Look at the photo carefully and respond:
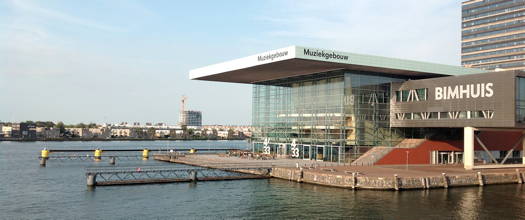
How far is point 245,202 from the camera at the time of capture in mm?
50594

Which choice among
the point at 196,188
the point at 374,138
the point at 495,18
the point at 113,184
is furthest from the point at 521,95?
the point at 495,18

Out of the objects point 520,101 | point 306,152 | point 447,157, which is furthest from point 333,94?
point 520,101

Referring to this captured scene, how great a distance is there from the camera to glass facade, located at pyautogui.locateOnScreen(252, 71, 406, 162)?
8119 centimetres

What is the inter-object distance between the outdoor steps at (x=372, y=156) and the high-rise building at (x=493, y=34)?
113923 mm

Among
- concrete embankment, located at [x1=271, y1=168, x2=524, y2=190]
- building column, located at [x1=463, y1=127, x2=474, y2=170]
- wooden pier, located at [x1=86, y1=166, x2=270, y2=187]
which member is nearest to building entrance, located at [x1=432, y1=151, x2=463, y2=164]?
building column, located at [x1=463, y1=127, x2=474, y2=170]

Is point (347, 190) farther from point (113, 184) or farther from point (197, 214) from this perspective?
point (113, 184)

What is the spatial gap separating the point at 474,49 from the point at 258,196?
516 feet

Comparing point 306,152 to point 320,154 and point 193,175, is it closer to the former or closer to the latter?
point 320,154

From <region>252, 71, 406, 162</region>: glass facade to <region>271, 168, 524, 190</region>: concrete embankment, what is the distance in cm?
1599

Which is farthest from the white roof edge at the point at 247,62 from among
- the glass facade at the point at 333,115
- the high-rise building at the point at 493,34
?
the high-rise building at the point at 493,34

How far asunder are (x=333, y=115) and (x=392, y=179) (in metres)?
25.9

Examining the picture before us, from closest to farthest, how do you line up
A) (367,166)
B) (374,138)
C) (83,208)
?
(83,208) → (367,166) → (374,138)

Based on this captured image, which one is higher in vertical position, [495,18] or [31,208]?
[495,18]

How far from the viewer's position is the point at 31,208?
1838 inches
